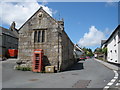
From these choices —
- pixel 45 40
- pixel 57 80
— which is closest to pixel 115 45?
pixel 45 40

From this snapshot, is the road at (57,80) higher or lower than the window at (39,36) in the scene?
lower

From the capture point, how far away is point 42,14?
14.6 m

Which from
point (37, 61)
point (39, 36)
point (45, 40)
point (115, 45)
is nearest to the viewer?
point (37, 61)

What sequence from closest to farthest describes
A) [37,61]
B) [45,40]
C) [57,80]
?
[57,80]
[37,61]
[45,40]

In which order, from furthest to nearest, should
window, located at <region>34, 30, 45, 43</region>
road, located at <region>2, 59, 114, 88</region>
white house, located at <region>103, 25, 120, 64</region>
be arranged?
1. white house, located at <region>103, 25, 120, 64</region>
2. window, located at <region>34, 30, 45, 43</region>
3. road, located at <region>2, 59, 114, 88</region>

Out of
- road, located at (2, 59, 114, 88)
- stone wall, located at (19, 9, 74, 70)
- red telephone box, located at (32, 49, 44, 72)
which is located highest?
stone wall, located at (19, 9, 74, 70)

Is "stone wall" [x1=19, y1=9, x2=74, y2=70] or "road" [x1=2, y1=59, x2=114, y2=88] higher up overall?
"stone wall" [x1=19, y1=9, x2=74, y2=70]

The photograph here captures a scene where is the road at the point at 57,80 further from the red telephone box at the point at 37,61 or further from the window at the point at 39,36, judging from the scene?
the window at the point at 39,36

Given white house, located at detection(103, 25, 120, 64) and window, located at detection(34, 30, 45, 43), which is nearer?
window, located at detection(34, 30, 45, 43)

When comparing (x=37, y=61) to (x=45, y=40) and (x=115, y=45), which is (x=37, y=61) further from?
(x=115, y=45)

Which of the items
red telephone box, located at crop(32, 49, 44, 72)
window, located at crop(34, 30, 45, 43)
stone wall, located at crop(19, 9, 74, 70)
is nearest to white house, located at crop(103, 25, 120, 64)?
stone wall, located at crop(19, 9, 74, 70)

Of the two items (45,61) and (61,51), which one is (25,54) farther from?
(61,51)

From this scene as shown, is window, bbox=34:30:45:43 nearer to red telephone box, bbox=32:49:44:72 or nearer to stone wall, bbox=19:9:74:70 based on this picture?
stone wall, bbox=19:9:74:70

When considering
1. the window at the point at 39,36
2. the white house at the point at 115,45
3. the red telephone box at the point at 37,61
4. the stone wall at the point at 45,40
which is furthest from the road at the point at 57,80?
the white house at the point at 115,45
